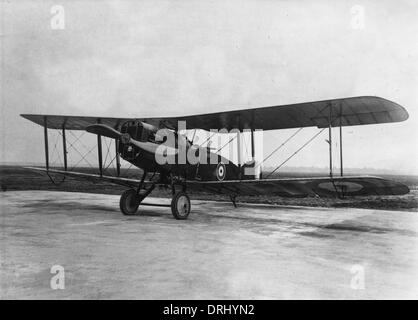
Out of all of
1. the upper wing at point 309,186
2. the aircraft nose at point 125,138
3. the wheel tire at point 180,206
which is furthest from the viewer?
the wheel tire at point 180,206

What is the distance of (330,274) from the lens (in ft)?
13.9

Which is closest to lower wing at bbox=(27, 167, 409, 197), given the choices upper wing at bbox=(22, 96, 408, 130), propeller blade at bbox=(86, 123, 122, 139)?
upper wing at bbox=(22, 96, 408, 130)

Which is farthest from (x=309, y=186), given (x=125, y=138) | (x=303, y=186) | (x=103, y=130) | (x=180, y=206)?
(x=103, y=130)

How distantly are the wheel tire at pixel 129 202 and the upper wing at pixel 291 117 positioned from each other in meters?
2.15

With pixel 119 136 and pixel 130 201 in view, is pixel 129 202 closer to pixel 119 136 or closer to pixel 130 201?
pixel 130 201

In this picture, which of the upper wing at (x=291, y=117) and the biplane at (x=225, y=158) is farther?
the biplane at (x=225, y=158)

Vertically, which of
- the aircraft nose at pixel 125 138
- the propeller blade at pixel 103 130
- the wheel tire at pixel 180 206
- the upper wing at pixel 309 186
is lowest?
the wheel tire at pixel 180 206

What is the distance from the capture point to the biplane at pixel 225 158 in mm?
7668

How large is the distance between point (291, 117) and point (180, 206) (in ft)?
13.0

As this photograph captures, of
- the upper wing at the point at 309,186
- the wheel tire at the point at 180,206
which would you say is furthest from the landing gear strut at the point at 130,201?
the upper wing at the point at 309,186

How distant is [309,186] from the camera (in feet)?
27.7

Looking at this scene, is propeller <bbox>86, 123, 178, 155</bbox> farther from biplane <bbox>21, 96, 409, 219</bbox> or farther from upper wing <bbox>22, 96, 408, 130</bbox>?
upper wing <bbox>22, 96, 408, 130</bbox>

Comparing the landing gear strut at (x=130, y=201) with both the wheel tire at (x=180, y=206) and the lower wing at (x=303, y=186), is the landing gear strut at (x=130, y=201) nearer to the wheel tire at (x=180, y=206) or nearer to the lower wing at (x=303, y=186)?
the lower wing at (x=303, y=186)
